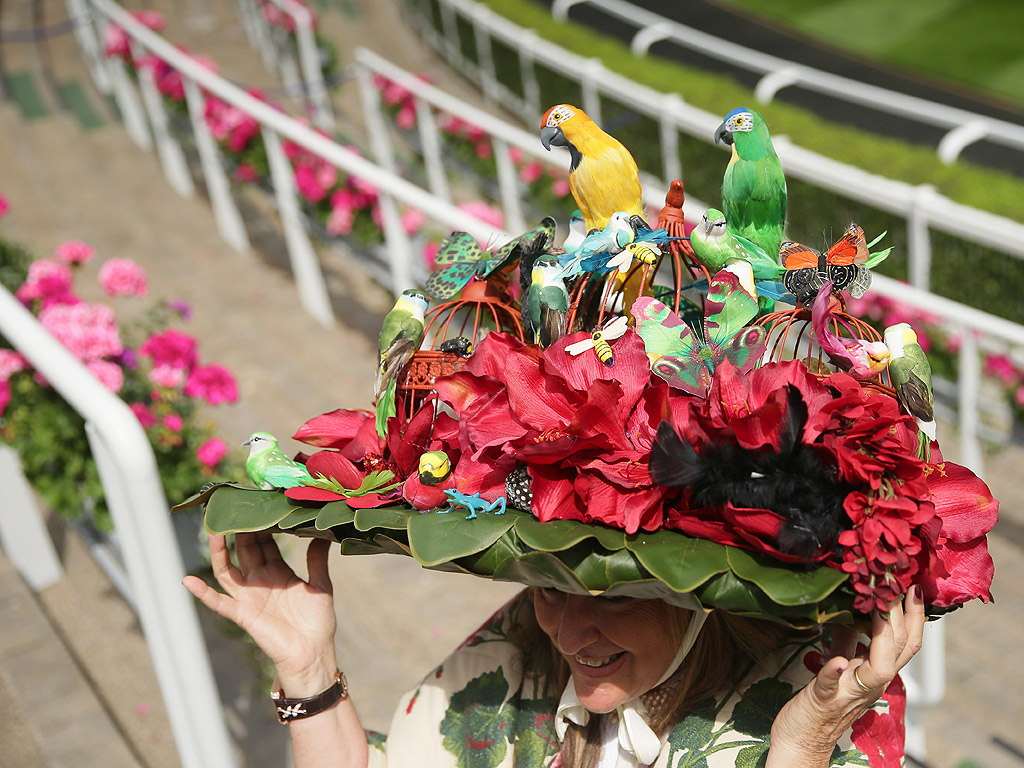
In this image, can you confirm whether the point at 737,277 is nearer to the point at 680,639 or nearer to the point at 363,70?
the point at 680,639

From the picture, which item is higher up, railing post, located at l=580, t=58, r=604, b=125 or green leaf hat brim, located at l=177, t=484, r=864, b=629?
green leaf hat brim, located at l=177, t=484, r=864, b=629

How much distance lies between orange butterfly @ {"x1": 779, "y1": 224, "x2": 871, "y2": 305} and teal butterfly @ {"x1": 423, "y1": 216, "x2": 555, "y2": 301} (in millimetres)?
418

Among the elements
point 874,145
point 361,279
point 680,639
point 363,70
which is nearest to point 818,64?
point 874,145

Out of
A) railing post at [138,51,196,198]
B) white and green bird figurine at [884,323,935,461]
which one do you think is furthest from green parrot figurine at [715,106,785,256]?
railing post at [138,51,196,198]

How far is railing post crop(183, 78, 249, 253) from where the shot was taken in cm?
673

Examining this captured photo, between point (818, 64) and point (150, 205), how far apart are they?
1007cm

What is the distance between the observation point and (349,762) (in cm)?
197

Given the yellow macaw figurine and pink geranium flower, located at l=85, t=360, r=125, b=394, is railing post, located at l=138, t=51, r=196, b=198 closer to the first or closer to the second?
pink geranium flower, located at l=85, t=360, r=125, b=394

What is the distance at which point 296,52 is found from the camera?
10211 millimetres

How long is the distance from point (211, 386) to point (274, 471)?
233cm

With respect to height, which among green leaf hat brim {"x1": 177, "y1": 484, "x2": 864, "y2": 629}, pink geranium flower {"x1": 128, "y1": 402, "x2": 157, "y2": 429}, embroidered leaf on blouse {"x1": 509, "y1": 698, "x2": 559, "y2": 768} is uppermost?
green leaf hat brim {"x1": 177, "y1": 484, "x2": 864, "y2": 629}

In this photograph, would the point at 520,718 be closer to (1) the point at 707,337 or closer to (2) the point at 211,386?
(1) the point at 707,337

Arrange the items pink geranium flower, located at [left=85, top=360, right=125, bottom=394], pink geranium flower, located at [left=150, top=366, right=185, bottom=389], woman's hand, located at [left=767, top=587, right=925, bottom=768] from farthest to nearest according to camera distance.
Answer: pink geranium flower, located at [left=150, top=366, right=185, bottom=389] → pink geranium flower, located at [left=85, top=360, right=125, bottom=394] → woman's hand, located at [left=767, top=587, right=925, bottom=768]

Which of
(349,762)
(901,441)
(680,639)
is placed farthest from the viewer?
(349,762)
